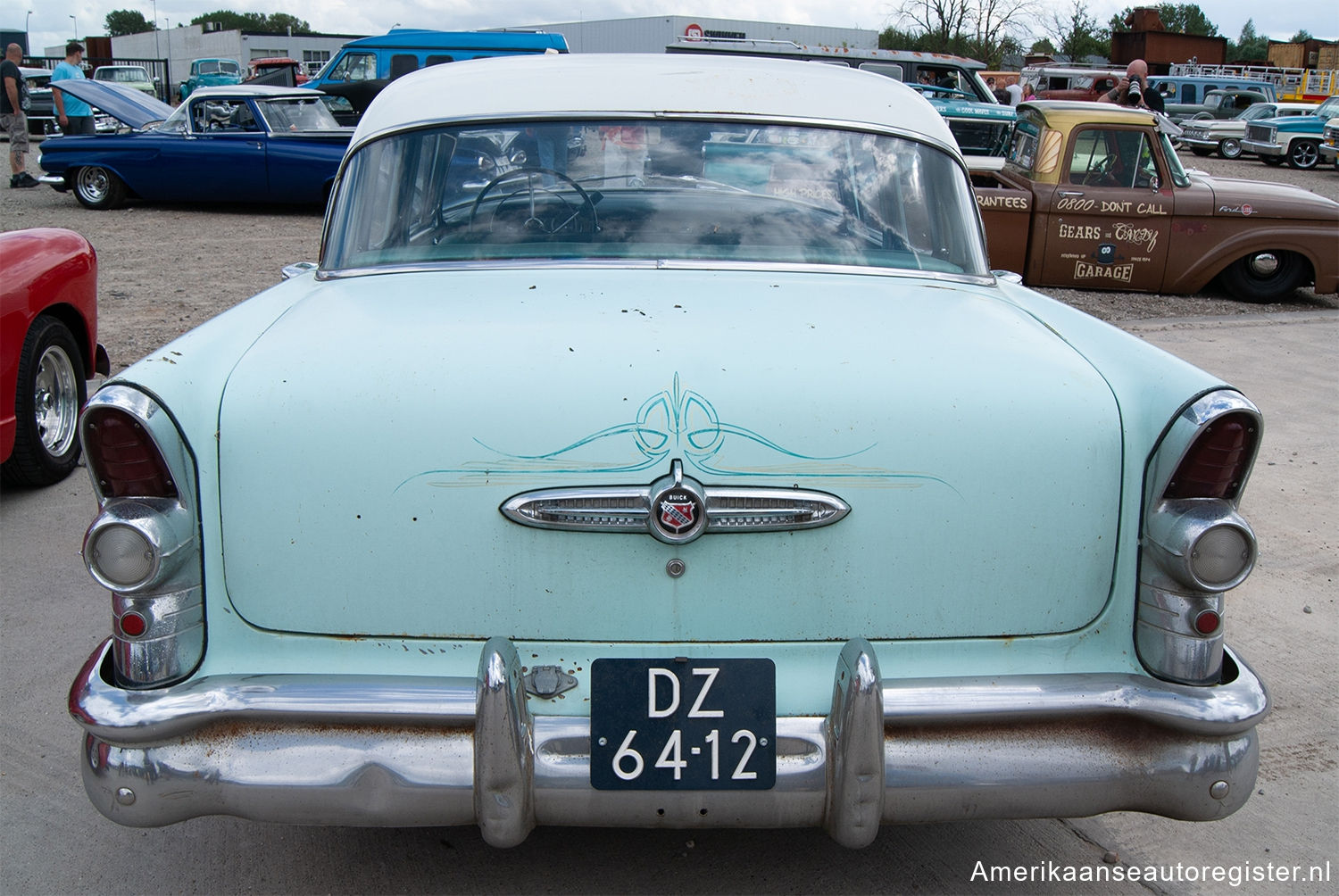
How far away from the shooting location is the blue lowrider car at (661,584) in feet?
6.48

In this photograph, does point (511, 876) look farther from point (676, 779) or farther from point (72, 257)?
point (72, 257)

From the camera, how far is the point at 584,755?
1.97 meters

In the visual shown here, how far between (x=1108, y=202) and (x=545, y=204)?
7.51 meters

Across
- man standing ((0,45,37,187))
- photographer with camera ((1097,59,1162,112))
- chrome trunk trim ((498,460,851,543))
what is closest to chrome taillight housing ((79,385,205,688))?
chrome trunk trim ((498,460,851,543))

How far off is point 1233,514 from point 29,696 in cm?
308

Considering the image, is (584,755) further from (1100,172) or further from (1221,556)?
(1100,172)

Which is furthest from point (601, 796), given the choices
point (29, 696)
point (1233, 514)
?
point (29, 696)

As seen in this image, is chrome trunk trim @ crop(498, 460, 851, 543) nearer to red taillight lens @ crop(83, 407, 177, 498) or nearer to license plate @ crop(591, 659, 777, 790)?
license plate @ crop(591, 659, 777, 790)

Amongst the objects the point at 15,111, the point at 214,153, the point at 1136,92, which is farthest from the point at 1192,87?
the point at 15,111

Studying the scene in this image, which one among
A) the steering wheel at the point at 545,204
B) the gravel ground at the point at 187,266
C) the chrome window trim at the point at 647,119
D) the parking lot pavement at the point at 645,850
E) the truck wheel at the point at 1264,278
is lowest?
the parking lot pavement at the point at 645,850

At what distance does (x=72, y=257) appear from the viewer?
4945 mm

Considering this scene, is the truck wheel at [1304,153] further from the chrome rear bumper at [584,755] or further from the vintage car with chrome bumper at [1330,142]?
the chrome rear bumper at [584,755]

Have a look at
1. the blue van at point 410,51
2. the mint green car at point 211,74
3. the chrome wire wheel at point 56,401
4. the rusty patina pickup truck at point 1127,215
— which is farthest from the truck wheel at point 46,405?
the mint green car at point 211,74

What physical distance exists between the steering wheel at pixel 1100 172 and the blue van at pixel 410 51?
9.67 m
